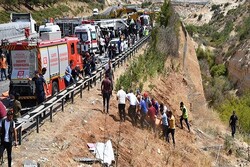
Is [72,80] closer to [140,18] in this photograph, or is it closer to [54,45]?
[54,45]

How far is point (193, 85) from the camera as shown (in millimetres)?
39625

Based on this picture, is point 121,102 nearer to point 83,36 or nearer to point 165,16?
point 83,36

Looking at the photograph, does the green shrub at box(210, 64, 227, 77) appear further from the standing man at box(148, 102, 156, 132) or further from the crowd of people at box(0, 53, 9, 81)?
the standing man at box(148, 102, 156, 132)

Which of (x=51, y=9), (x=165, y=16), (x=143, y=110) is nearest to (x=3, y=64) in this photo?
(x=143, y=110)

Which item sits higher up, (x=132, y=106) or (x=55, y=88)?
(x=55, y=88)


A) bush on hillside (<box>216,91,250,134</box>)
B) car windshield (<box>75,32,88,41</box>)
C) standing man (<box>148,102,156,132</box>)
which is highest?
car windshield (<box>75,32,88,41</box>)

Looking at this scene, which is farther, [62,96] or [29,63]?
[29,63]

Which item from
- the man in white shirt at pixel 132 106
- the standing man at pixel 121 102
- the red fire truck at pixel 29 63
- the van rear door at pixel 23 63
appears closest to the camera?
the red fire truck at pixel 29 63

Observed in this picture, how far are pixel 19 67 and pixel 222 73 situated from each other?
148ft

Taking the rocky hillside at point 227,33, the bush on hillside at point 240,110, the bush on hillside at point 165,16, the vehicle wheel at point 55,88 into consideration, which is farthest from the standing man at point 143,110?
the rocky hillside at point 227,33

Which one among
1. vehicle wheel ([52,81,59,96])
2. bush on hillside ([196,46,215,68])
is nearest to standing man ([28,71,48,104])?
vehicle wheel ([52,81,59,96])

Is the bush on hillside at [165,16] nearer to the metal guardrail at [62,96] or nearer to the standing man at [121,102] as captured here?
the metal guardrail at [62,96]

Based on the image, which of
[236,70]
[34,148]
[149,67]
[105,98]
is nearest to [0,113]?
[34,148]

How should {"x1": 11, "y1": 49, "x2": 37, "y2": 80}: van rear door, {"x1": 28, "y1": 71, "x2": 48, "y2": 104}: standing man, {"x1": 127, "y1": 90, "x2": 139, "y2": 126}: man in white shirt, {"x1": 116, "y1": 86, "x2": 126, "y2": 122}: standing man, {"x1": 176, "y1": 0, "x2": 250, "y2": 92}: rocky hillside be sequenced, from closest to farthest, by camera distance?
1. {"x1": 28, "y1": 71, "x2": 48, "y2": 104}: standing man
2. {"x1": 11, "y1": 49, "x2": 37, "y2": 80}: van rear door
3. {"x1": 116, "y1": 86, "x2": 126, "y2": 122}: standing man
4. {"x1": 127, "y1": 90, "x2": 139, "y2": 126}: man in white shirt
5. {"x1": 176, "y1": 0, "x2": 250, "y2": 92}: rocky hillside
